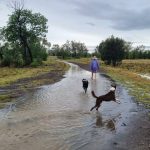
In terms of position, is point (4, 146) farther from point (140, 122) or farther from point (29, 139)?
point (140, 122)

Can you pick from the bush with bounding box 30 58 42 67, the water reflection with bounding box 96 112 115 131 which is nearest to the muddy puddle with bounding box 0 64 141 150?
the water reflection with bounding box 96 112 115 131

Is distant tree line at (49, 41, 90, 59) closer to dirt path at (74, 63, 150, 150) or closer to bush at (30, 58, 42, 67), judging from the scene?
bush at (30, 58, 42, 67)

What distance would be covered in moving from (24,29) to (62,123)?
5393 centimetres

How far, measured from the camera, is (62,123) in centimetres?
1249

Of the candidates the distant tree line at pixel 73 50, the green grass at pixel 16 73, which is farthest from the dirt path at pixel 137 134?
the distant tree line at pixel 73 50

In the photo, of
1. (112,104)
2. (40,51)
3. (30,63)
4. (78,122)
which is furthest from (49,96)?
(40,51)

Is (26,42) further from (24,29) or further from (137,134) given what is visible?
(137,134)

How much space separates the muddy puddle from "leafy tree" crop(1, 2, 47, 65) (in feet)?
155

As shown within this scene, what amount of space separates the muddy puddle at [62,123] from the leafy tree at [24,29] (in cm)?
4710

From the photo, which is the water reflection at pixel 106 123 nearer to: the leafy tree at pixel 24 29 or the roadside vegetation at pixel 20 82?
the roadside vegetation at pixel 20 82

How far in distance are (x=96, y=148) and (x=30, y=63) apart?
57.1m

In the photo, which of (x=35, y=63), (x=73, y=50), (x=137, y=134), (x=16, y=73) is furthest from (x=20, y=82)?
(x=73, y=50)

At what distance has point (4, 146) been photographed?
31.7 ft

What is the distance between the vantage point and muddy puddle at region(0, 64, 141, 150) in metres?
9.90
